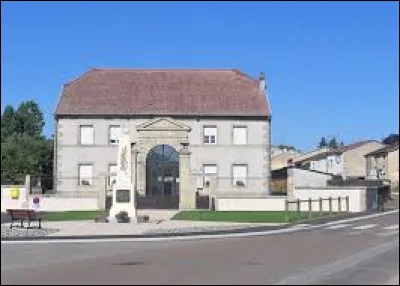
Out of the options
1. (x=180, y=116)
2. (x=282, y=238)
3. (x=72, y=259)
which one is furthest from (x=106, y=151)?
(x=72, y=259)

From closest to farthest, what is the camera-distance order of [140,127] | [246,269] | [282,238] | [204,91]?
[246,269] < [282,238] < [140,127] < [204,91]

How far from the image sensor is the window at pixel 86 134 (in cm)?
6475

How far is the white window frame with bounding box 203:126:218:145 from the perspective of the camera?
6519cm

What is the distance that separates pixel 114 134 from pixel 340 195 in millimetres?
23011

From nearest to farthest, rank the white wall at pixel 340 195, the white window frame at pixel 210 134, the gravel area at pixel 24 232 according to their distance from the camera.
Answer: the gravel area at pixel 24 232 → the white wall at pixel 340 195 → the white window frame at pixel 210 134

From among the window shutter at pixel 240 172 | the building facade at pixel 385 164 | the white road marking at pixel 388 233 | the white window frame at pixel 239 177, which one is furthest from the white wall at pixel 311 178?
the white road marking at pixel 388 233

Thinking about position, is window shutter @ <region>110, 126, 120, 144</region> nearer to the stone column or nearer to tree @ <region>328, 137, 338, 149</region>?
the stone column

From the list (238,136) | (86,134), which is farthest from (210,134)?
(86,134)

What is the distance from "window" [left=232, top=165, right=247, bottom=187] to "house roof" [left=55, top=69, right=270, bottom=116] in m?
4.61

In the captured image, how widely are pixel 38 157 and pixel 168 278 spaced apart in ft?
206

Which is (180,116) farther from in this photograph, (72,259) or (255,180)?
(72,259)

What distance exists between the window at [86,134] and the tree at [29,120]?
31.8 m

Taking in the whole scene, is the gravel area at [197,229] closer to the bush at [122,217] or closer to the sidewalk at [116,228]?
the sidewalk at [116,228]

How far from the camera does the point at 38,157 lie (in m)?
74.6
